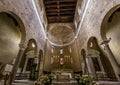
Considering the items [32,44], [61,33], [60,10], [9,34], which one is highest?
[60,10]

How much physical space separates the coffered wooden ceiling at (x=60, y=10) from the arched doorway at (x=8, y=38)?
700cm

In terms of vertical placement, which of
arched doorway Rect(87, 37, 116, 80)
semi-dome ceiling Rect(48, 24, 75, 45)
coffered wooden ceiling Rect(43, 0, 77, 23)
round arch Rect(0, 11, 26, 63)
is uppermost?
coffered wooden ceiling Rect(43, 0, 77, 23)

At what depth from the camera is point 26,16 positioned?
8.33 metres

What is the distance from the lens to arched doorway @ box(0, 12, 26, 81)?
27.3 feet

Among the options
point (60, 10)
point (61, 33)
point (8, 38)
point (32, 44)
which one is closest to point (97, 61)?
point (32, 44)

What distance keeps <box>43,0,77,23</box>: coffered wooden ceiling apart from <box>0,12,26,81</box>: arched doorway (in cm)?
700

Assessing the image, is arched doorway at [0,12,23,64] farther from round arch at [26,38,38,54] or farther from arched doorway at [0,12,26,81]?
round arch at [26,38,38,54]

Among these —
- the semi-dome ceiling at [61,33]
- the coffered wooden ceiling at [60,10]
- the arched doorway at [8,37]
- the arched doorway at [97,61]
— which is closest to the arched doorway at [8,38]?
the arched doorway at [8,37]

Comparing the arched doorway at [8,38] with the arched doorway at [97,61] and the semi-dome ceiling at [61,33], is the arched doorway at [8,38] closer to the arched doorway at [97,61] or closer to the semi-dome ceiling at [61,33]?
the arched doorway at [97,61]

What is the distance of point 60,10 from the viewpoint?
52.4 feet

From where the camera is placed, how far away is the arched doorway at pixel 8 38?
27.3 ft

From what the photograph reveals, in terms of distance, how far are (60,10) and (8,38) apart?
31.2ft

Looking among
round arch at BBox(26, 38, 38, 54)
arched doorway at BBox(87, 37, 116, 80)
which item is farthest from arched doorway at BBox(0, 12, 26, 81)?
arched doorway at BBox(87, 37, 116, 80)

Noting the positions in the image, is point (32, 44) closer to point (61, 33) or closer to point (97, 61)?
point (61, 33)
